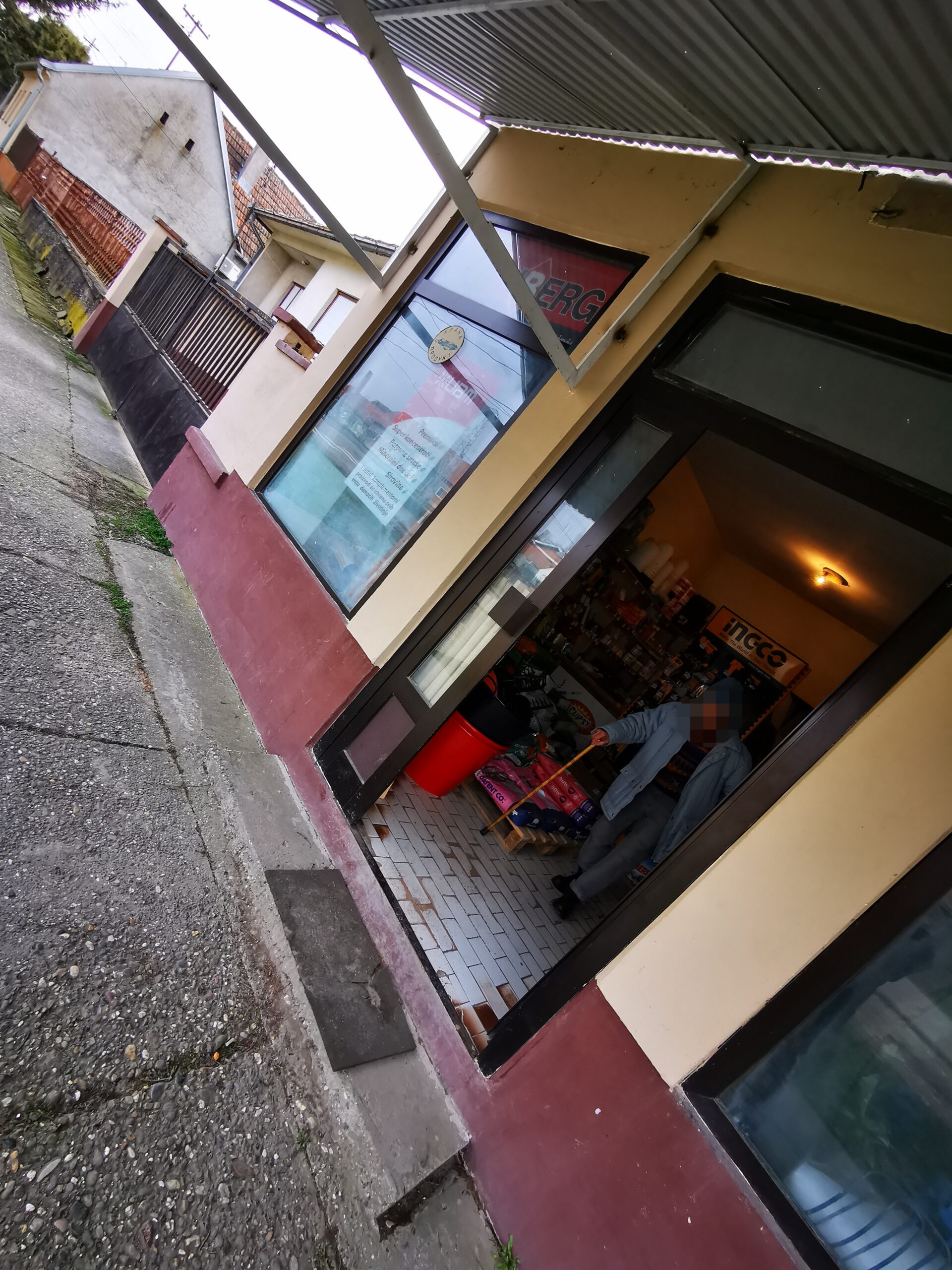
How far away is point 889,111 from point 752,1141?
3.60m

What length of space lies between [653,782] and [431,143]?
4263mm

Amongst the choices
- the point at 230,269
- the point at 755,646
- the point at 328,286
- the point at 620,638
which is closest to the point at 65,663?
the point at 620,638

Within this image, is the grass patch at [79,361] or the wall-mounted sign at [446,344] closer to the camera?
the wall-mounted sign at [446,344]

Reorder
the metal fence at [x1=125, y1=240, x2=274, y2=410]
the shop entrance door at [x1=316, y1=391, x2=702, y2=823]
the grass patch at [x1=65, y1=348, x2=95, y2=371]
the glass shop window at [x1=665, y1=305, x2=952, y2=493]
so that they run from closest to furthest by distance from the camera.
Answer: the glass shop window at [x1=665, y1=305, x2=952, y2=493]
the shop entrance door at [x1=316, y1=391, x2=702, y2=823]
the metal fence at [x1=125, y1=240, x2=274, y2=410]
the grass patch at [x1=65, y1=348, x2=95, y2=371]

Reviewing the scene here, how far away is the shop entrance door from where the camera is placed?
3.39 meters

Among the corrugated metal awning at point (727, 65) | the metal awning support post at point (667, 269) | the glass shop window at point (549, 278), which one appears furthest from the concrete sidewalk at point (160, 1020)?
the corrugated metal awning at point (727, 65)

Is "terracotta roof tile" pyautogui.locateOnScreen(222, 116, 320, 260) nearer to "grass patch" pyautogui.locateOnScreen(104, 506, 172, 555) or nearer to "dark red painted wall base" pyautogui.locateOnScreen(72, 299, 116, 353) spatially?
"dark red painted wall base" pyautogui.locateOnScreen(72, 299, 116, 353)

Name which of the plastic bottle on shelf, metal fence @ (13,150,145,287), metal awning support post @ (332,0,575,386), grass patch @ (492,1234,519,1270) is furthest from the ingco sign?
metal fence @ (13,150,145,287)

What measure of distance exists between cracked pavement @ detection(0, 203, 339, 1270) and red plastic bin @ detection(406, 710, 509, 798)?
1719mm

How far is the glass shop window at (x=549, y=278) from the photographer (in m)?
3.62

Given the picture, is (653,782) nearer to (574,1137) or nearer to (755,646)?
(574,1137)

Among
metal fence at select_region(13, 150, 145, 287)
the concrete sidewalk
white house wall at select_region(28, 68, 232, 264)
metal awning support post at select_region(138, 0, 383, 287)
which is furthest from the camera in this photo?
white house wall at select_region(28, 68, 232, 264)

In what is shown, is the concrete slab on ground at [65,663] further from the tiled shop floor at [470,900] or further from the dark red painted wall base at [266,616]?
the tiled shop floor at [470,900]

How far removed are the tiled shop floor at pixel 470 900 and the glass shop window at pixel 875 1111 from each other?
1.48 m
